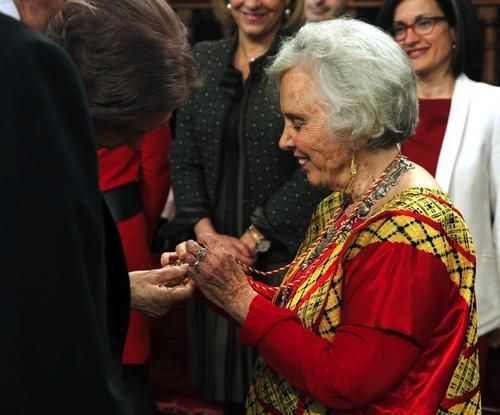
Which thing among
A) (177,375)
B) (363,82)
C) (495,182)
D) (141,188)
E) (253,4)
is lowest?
(177,375)

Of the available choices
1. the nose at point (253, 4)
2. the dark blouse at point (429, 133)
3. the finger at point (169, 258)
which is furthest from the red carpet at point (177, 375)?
the finger at point (169, 258)

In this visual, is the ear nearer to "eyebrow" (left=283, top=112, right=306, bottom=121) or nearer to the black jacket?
"eyebrow" (left=283, top=112, right=306, bottom=121)

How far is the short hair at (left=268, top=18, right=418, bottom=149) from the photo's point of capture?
7.07ft

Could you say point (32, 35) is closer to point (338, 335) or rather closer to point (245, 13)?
point (338, 335)

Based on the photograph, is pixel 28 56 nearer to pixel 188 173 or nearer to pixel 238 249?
pixel 238 249

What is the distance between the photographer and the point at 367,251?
2.05 m

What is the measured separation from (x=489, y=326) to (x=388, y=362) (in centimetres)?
140

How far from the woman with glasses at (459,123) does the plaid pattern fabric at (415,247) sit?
42.7 inches

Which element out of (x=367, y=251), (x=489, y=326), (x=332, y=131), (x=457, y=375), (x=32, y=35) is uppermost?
(x=32, y=35)

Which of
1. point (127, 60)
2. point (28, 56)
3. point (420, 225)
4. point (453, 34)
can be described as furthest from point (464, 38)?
point (28, 56)

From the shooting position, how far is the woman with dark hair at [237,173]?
3393 millimetres

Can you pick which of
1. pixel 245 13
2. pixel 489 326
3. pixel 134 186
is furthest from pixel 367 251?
pixel 134 186

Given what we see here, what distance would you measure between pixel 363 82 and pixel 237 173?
141 cm

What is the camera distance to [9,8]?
1307 millimetres
